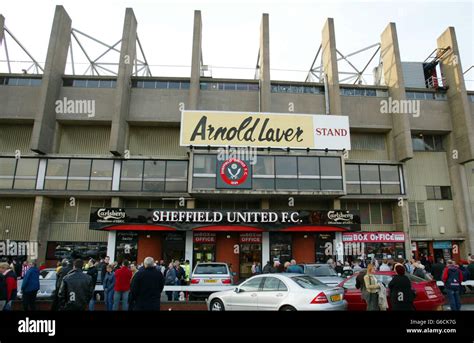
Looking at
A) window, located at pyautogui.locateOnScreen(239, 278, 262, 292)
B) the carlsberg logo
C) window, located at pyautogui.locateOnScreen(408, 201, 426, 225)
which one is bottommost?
window, located at pyautogui.locateOnScreen(239, 278, 262, 292)

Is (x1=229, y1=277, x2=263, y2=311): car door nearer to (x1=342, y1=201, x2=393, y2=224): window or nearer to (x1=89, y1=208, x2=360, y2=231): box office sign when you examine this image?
(x1=89, y1=208, x2=360, y2=231): box office sign

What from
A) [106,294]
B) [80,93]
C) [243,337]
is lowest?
[106,294]

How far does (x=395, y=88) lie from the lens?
90.0ft

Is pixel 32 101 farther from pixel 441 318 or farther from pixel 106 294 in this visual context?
pixel 441 318

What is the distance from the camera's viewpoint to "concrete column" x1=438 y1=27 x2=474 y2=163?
26.5 meters

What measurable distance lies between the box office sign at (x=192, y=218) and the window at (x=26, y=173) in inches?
295

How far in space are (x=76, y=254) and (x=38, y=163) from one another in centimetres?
811

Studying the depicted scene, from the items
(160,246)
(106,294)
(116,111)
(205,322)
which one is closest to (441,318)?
(205,322)

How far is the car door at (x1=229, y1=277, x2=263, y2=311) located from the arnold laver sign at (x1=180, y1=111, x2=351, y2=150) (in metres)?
15.2

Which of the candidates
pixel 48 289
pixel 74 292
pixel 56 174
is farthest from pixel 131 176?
pixel 74 292

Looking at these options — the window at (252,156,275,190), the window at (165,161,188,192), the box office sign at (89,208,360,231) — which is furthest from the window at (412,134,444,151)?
the window at (165,161,188,192)

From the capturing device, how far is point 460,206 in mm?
26562

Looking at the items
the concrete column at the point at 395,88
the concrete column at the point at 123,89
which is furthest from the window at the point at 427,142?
the concrete column at the point at 123,89

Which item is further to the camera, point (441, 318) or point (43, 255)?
point (43, 255)
